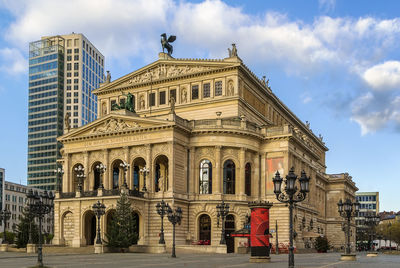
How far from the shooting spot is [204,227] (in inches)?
2778

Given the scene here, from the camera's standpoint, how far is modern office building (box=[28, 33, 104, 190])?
168 m

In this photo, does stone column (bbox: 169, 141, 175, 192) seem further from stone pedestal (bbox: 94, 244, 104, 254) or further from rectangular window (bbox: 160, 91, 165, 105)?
rectangular window (bbox: 160, 91, 165, 105)

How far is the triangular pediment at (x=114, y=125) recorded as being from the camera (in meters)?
69.7

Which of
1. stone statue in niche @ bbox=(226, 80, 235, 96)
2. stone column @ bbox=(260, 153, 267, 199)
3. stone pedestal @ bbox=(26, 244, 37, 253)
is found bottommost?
stone pedestal @ bbox=(26, 244, 37, 253)

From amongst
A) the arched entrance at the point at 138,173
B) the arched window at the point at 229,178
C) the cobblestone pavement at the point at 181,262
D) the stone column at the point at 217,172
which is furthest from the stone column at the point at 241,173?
the cobblestone pavement at the point at 181,262

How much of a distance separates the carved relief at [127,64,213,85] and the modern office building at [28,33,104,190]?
87.0 m

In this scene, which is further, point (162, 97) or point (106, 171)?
point (162, 97)

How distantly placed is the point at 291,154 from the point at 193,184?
45.6ft

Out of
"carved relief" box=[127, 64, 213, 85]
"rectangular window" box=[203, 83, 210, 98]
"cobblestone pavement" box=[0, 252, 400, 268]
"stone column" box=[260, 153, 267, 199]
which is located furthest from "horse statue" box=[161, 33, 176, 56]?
"cobblestone pavement" box=[0, 252, 400, 268]

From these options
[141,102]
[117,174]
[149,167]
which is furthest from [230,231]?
[141,102]

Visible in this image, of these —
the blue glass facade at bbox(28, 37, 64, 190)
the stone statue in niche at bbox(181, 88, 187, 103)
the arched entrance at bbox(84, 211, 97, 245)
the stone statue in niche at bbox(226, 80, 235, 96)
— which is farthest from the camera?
the blue glass facade at bbox(28, 37, 64, 190)

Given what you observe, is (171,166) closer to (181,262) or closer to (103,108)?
(103,108)

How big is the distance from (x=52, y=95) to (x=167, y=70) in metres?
96.3

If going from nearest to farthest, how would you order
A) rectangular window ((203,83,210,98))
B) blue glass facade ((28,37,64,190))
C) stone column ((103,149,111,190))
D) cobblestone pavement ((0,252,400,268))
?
cobblestone pavement ((0,252,400,268)) < stone column ((103,149,111,190)) < rectangular window ((203,83,210,98)) < blue glass facade ((28,37,64,190))
